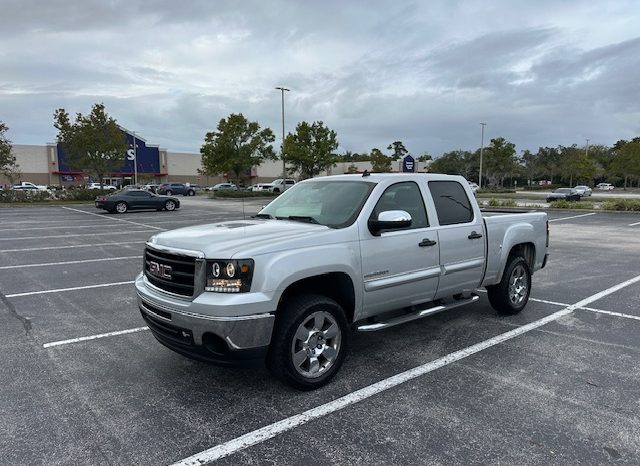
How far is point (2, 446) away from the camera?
10.0ft

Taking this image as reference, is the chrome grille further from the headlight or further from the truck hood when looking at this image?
the headlight

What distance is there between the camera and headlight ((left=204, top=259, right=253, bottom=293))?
11.2 ft

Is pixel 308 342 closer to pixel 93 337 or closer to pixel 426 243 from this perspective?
pixel 426 243

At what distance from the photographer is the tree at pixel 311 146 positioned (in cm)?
4459

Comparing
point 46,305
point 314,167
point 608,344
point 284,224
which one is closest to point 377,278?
point 284,224

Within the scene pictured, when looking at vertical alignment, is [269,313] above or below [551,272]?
above

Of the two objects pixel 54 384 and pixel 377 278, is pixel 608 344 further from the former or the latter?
pixel 54 384

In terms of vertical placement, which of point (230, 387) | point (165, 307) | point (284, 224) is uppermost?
point (284, 224)

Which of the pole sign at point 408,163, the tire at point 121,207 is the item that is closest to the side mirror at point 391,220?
the pole sign at point 408,163

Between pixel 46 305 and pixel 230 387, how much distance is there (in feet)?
13.1

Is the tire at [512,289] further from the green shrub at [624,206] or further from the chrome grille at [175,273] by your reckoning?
the green shrub at [624,206]

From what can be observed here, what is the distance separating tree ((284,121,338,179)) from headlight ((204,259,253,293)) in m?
41.5

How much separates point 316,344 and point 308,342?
0.35 feet

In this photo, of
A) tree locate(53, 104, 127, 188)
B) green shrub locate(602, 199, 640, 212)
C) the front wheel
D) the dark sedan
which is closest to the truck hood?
the dark sedan
